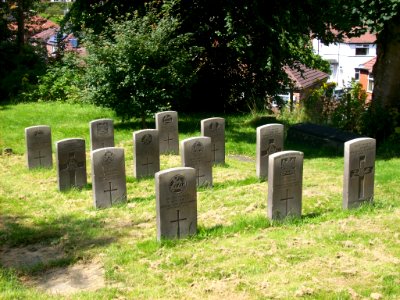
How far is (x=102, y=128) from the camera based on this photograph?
13633mm

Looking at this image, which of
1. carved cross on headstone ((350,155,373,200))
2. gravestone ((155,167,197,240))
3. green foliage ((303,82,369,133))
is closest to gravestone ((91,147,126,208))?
gravestone ((155,167,197,240))

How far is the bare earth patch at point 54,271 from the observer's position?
6.99m

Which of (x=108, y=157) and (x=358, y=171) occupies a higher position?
(x=108, y=157)

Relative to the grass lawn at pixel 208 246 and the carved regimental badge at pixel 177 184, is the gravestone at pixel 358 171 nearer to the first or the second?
the grass lawn at pixel 208 246

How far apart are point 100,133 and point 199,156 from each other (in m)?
3.44

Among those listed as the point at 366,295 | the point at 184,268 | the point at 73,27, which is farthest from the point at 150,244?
the point at 73,27

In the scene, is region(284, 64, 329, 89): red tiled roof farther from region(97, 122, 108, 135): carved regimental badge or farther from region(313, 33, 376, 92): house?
region(97, 122, 108, 135): carved regimental badge

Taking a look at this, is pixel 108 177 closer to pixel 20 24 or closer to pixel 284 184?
pixel 284 184

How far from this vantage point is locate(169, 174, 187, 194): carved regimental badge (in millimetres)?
8203

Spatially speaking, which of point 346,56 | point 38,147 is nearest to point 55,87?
point 38,147

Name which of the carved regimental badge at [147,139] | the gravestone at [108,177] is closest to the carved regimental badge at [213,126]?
the carved regimental badge at [147,139]

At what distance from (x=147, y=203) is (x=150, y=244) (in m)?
2.16

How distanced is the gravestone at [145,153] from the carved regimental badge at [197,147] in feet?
4.38

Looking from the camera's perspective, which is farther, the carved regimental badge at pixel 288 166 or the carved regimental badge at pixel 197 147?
the carved regimental badge at pixel 197 147
